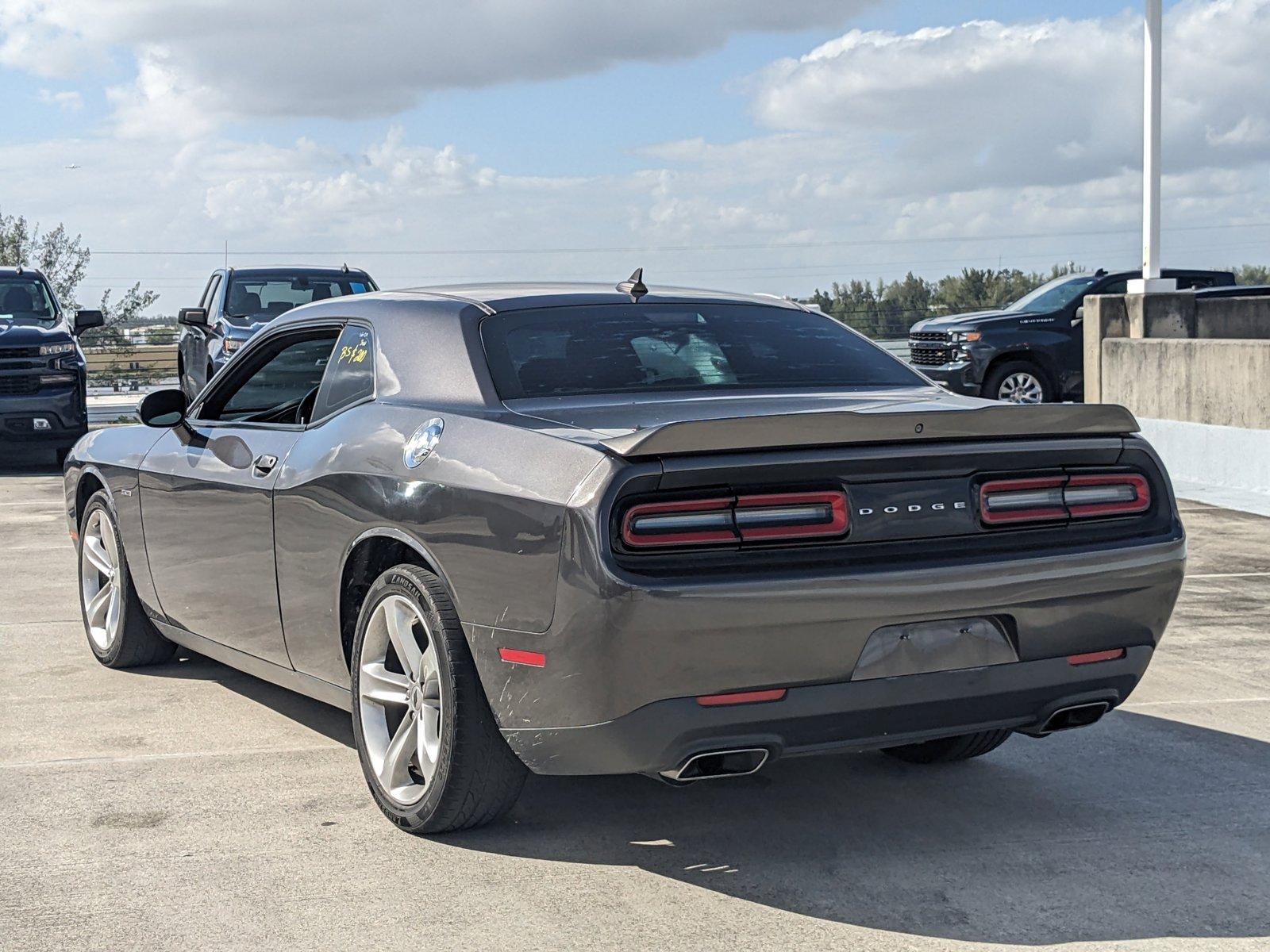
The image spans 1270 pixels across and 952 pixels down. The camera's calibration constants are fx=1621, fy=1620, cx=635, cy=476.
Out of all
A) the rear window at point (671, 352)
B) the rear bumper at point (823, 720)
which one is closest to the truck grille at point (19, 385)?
the rear window at point (671, 352)

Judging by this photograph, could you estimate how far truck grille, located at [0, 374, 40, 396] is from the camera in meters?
15.6

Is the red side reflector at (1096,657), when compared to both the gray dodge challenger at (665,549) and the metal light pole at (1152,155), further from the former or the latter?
the metal light pole at (1152,155)

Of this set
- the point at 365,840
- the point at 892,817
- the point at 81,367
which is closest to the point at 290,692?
the point at 365,840

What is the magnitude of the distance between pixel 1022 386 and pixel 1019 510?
14878 millimetres

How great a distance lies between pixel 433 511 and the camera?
4.17 meters

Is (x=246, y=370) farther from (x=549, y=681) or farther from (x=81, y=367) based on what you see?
(x=81, y=367)

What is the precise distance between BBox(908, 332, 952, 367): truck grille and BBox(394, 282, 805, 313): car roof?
13381 millimetres

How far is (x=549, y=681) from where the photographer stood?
3.81 metres

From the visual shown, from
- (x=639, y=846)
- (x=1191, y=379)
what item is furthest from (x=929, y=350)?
(x=639, y=846)

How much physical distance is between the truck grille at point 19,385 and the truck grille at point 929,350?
9665mm

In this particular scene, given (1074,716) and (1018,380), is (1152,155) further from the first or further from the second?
(1074,716)

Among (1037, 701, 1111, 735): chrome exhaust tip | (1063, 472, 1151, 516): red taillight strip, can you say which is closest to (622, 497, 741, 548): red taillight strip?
(1063, 472, 1151, 516): red taillight strip

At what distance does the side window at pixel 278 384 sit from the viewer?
18.2ft

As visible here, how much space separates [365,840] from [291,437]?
4.52 feet
